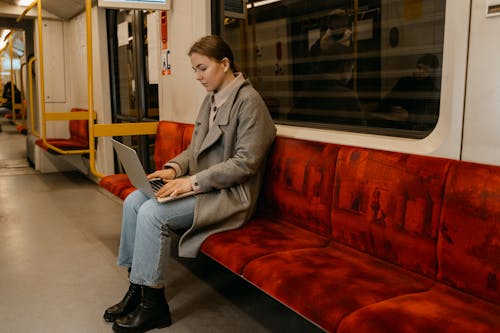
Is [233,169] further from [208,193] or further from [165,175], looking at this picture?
[165,175]

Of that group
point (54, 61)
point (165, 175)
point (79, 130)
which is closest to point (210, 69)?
point (165, 175)

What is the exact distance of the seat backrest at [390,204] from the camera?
1.86 meters

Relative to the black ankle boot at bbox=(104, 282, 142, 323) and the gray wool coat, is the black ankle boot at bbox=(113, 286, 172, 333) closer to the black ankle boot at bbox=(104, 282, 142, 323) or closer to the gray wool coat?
the black ankle boot at bbox=(104, 282, 142, 323)

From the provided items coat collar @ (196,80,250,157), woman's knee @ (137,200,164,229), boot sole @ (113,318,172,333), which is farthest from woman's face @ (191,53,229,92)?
boot sole @ (113,318,172,333)

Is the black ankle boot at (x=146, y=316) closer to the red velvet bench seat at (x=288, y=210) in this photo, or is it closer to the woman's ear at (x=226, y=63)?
the red velvet bench seat at (x=288, y=210)

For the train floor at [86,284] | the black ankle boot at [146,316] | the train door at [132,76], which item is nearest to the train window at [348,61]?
the train floor at [86,284]

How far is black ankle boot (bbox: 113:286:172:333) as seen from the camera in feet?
7.86

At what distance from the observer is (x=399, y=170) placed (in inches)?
78.3

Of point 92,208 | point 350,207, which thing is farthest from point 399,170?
point 92,208

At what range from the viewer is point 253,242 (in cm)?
230

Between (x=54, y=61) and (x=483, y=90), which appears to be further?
(x=54, y=61)

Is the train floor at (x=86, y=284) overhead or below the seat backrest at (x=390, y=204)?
below

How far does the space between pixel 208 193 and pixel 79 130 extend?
465cm

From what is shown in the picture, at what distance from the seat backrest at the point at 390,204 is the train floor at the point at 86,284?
60cm
